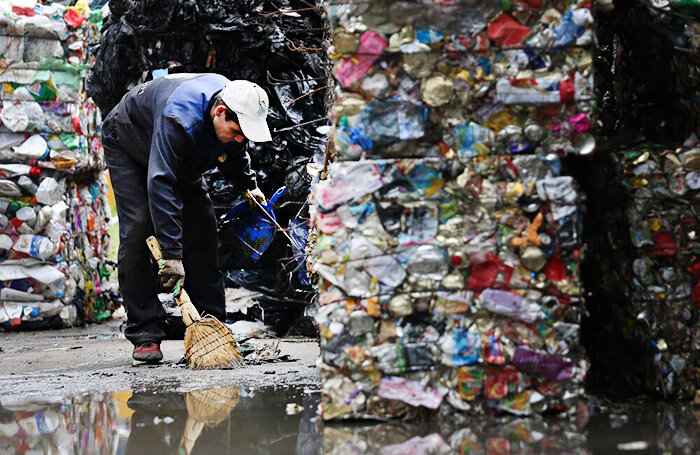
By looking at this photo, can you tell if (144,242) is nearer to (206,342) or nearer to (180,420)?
(206,342)

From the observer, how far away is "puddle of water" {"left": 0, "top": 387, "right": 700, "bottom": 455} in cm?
254

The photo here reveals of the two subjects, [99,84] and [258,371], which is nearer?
[258,371]

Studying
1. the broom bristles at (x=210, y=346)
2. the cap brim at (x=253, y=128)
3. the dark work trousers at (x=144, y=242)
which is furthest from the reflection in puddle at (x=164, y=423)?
the cap brim at (x=253, y=128)

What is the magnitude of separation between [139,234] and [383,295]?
7.51 feet

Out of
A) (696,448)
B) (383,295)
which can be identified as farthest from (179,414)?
(696,448)

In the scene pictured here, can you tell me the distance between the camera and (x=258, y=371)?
423 centimetres

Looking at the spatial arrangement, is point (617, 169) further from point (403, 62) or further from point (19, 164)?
point (19, 164)

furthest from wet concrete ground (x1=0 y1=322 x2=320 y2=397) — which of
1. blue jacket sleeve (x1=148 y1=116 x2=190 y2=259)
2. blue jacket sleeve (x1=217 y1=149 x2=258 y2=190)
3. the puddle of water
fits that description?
blue jacket sleeve (x1=217 y1=149 x2=258 y2=190)

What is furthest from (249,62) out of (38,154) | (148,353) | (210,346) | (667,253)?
(667,253)

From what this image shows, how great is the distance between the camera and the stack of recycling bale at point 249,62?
6.14 metres

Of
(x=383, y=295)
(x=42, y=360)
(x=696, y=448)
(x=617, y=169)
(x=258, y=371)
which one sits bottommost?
(x=42, y=360)

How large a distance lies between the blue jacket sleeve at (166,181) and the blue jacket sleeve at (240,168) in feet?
2.15

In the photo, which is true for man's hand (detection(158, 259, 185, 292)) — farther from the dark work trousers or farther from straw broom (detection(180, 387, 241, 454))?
straw broom (detection(180, 387, 241, 454))

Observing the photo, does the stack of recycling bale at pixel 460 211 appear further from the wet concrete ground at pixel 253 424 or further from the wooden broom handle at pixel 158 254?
the wooden broom handle at pixel 158 254
